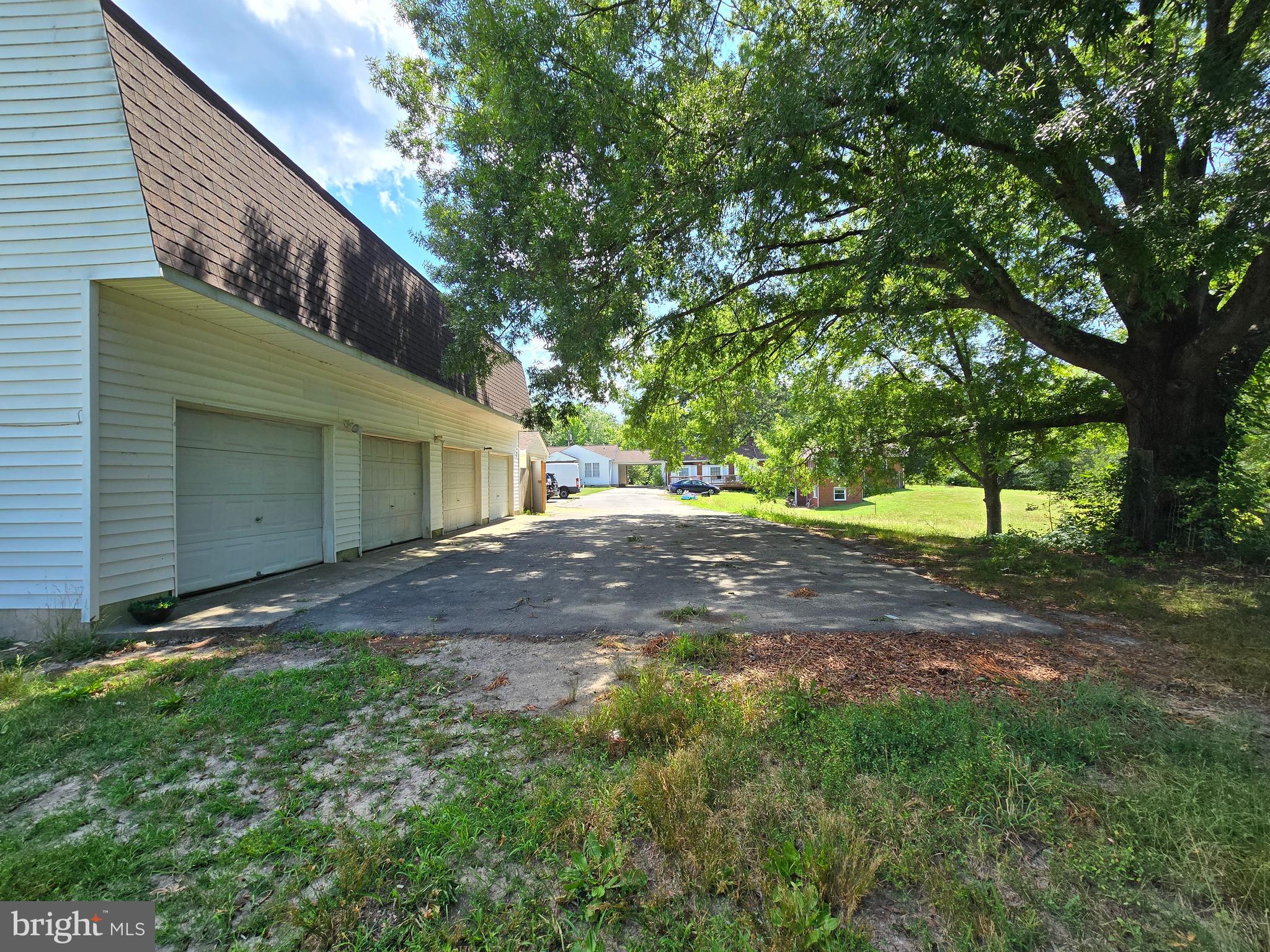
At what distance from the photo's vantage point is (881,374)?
1366 centimetres

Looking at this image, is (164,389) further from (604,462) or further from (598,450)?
(598,450)

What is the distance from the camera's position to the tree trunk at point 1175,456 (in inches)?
301

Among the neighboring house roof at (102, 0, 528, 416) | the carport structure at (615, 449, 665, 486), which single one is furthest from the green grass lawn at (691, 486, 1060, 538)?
the carport structure at (615, 449, 665, 486)

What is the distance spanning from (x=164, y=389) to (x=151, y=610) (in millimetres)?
2568

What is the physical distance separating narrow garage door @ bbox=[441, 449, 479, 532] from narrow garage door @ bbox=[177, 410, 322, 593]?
5.00 metres

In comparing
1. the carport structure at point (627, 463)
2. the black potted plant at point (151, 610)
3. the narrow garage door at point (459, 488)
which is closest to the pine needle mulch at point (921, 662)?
the black potted plant at point (151, 610)

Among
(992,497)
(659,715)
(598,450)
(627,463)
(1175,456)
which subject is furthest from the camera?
(598,450)

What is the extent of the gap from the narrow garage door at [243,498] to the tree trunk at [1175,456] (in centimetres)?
1412

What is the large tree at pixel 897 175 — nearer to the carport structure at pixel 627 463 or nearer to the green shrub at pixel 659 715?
the green shrub at pixel 659 715

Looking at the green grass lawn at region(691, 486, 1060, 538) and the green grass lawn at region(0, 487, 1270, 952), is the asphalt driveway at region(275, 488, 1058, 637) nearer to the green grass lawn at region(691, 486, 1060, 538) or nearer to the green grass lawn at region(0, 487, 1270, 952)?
the green grass lawn at region(0, 487, 1270, 952)

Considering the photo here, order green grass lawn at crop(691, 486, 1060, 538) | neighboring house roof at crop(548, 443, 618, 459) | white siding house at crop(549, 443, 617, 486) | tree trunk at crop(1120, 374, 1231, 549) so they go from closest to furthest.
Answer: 1. tree trunk at crop(1120, 374, 1231, 549)
2. green grass lawn at crop(691, 486, 1060, 538)
3. neighboring house roof at crop(548, 443, 618, 459)
4. white siding house at crop(549, 443, 617, 486)

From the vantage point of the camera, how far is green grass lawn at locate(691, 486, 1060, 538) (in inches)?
656

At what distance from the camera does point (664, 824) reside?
7.02 ft

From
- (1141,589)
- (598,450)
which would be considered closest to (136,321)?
(1141,589)
